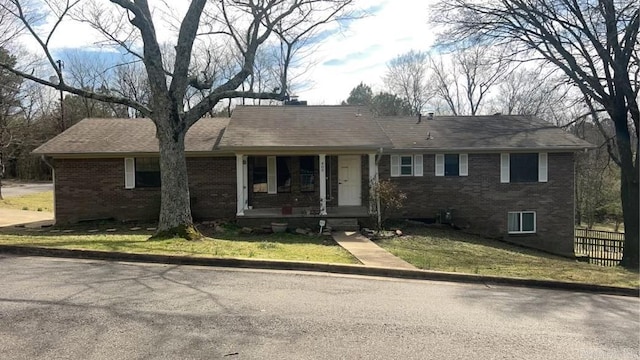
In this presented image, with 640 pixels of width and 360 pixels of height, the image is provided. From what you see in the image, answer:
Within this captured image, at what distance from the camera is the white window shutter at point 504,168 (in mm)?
19062

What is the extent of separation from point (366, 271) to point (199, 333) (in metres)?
4.55

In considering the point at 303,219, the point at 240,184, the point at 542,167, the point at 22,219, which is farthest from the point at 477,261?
the point at 22,219

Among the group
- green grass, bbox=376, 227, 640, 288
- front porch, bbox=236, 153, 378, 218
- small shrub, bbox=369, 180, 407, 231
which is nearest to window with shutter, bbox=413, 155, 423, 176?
front porch, bbox=236, 153, 378, 218

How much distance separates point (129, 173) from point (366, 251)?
1090cm

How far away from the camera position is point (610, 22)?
565 inches

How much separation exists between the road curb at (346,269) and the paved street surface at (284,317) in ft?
1.27

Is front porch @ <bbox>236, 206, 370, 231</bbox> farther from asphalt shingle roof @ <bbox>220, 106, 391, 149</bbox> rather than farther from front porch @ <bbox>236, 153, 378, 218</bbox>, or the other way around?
asphalt shingle roof @ <bbox>220, 106, 391, 149</bbox>

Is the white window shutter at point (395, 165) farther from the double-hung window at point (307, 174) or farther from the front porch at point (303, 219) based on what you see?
the double-hung window at point (307, 174)

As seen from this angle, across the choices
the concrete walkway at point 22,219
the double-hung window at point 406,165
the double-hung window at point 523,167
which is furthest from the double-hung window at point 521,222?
the concrete walkway at point 22,219

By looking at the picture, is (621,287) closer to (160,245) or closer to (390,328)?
(390,328)

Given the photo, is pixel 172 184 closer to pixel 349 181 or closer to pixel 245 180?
pixel 245 180

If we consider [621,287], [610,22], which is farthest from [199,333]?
[610,22]

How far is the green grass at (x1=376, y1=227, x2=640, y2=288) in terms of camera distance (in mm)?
9422

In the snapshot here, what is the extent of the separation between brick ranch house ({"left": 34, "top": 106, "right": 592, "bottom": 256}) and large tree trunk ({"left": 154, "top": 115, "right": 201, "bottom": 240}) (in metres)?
4.61
